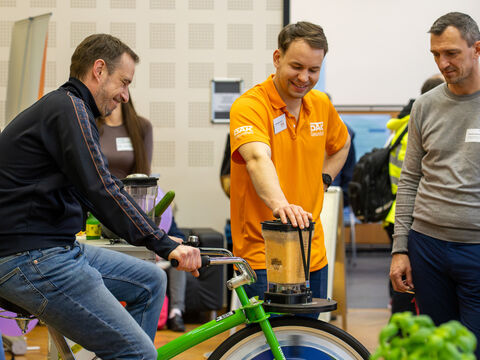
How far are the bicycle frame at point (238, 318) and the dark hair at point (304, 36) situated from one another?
728mm

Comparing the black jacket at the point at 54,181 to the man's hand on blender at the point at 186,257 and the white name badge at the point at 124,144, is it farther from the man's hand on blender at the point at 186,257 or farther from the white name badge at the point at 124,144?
the white name badge at the point at 124,144

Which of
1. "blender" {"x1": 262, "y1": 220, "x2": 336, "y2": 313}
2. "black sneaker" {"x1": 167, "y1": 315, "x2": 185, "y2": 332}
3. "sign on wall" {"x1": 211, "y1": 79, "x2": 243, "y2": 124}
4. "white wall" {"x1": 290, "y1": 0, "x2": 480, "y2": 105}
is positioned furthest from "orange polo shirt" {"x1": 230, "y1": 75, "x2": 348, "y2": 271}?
"white wall" {"x1": 290, "y1": 0, "x2": 480, "y2": 105}

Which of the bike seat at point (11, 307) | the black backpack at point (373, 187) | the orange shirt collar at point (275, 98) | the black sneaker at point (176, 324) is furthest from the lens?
the black sneaker at point (176, 324)

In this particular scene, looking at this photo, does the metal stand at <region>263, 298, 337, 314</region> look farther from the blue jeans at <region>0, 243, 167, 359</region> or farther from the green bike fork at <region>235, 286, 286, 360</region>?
the blue jeans at <region>0, 243, 167, 359</region>

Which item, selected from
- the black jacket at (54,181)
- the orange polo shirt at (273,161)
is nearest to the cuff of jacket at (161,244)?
the black jacket at (54,181)

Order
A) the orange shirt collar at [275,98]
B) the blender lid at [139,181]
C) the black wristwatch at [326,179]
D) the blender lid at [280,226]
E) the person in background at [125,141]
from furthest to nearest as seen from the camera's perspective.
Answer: the person in background at [125,141]
the blender lid at [139,181]
the black wristwatch at [326,179]
the orange shirt collar at [275,98]
the blender lid at [280,226]

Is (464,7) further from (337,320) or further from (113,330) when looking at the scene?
(113,330)

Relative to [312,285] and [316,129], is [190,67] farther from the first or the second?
[312,285]

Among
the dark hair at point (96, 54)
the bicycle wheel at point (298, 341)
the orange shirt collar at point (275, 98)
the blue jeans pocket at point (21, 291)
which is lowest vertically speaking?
the bicycle wheel at point (298, 341)

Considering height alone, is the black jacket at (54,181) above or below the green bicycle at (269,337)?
above

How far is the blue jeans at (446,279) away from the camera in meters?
2.27

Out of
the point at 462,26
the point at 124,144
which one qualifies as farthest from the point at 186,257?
the point at 124,144

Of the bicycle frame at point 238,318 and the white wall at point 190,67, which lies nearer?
the bicycle frame at point 238,318

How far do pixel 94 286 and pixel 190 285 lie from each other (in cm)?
358
